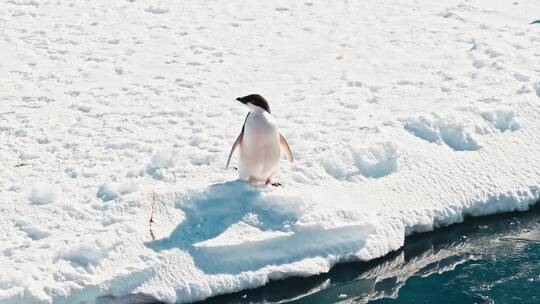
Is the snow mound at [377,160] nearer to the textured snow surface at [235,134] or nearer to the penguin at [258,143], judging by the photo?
the textured snow surface at [235,134]

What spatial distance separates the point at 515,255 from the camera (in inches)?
239

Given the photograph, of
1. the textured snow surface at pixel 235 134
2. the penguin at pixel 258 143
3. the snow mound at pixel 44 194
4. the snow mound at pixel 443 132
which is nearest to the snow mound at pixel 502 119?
the textured snow surface at pixel 235 134

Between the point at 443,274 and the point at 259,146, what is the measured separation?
57.1 inches

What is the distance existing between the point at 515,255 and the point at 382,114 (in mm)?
1915

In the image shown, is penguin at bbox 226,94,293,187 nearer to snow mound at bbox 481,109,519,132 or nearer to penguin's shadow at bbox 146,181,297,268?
penguin's shadow at bbox 146,181,297,268

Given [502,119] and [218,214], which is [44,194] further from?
[502,119]

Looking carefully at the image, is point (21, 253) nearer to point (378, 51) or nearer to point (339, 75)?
point (339, 75)

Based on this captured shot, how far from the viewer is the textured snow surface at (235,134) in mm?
5742

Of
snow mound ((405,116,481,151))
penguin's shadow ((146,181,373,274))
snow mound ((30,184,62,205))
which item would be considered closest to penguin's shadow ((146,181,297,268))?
penguin's shadow ((146,181,373,274))

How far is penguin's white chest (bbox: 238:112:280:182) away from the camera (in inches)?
245

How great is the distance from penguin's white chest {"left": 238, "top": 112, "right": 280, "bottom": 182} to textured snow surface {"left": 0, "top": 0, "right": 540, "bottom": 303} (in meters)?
0.14

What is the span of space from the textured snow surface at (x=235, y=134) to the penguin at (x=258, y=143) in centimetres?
13

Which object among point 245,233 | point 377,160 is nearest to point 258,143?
point 245,233

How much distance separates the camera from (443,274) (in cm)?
591
